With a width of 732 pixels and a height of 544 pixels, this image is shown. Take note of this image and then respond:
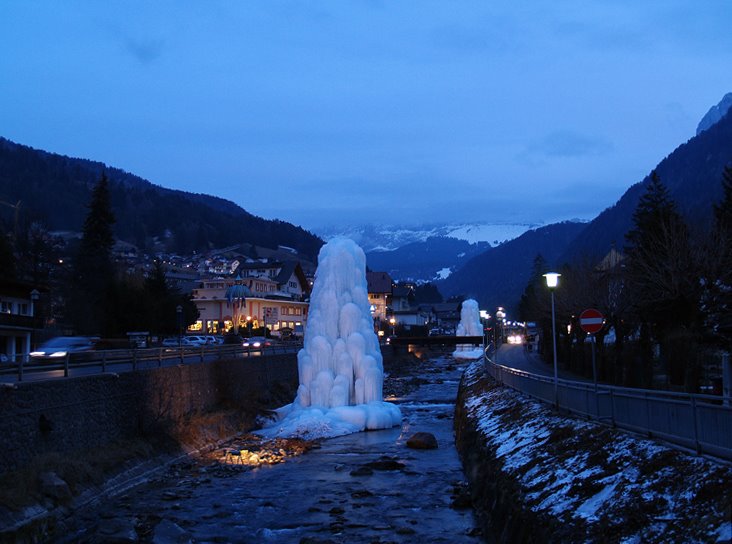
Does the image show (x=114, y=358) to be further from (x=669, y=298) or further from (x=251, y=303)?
(x=251, y=303)

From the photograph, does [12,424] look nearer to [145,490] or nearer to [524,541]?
[145,490]

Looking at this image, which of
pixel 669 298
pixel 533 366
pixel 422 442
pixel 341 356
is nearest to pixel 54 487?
pixel 422 442

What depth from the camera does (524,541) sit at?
12727mm

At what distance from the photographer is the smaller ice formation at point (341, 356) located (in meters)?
37.9

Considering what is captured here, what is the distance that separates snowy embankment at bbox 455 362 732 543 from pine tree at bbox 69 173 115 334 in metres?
53.8

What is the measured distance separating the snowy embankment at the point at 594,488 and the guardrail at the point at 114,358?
1360 cm

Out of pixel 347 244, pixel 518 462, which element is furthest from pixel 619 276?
pixel 518 462

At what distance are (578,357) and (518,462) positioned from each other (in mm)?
42598

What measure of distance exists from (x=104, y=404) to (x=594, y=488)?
18.0m

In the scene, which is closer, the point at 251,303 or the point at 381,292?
the point at 251,303

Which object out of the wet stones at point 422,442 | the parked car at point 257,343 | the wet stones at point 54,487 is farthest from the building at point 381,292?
the wet stones at point 54,487

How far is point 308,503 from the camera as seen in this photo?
21.0 metres

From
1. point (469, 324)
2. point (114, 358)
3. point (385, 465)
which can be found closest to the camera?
point (385, 465)

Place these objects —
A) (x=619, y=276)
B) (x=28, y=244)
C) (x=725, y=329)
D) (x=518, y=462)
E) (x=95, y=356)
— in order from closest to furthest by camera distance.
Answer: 1. (x=518, y=462)
2. (x=725, y=329)
3. (x=95, y=356)
4. (x=619, y=276)
5. (x=28, y=244)
